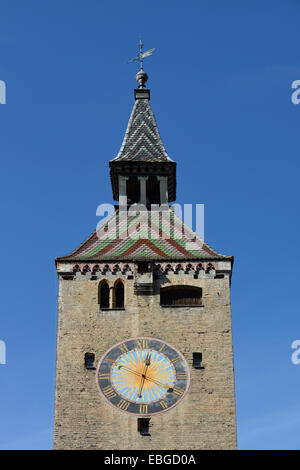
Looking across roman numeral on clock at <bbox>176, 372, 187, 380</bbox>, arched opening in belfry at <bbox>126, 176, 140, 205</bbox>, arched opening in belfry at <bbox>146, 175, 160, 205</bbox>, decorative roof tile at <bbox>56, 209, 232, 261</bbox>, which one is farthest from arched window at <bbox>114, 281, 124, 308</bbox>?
arched opening in belfry at <bbox>146, 175, 160, 205</bbox>

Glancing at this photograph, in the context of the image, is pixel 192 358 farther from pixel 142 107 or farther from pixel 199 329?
pixel 142 107

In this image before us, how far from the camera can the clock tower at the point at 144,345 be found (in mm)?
32562

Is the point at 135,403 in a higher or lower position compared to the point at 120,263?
lower

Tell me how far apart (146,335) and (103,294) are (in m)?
2.19

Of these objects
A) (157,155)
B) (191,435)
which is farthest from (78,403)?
(157,155)

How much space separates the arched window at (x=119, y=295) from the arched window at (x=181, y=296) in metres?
1.23

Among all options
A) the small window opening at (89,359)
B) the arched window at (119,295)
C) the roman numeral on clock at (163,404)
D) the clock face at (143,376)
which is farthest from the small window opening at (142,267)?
the roman numeral on clock at (163,404)

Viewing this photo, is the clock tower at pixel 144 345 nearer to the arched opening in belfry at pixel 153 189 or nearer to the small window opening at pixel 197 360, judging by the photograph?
the small window opening at pixel 197 360

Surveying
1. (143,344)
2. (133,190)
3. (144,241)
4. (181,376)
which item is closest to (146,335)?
(143,344)

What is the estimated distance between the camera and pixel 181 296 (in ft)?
116

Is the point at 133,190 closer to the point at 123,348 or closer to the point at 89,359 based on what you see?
the point at 123,348

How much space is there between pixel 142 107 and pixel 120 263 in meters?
9.24

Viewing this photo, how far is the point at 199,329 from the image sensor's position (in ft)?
113
